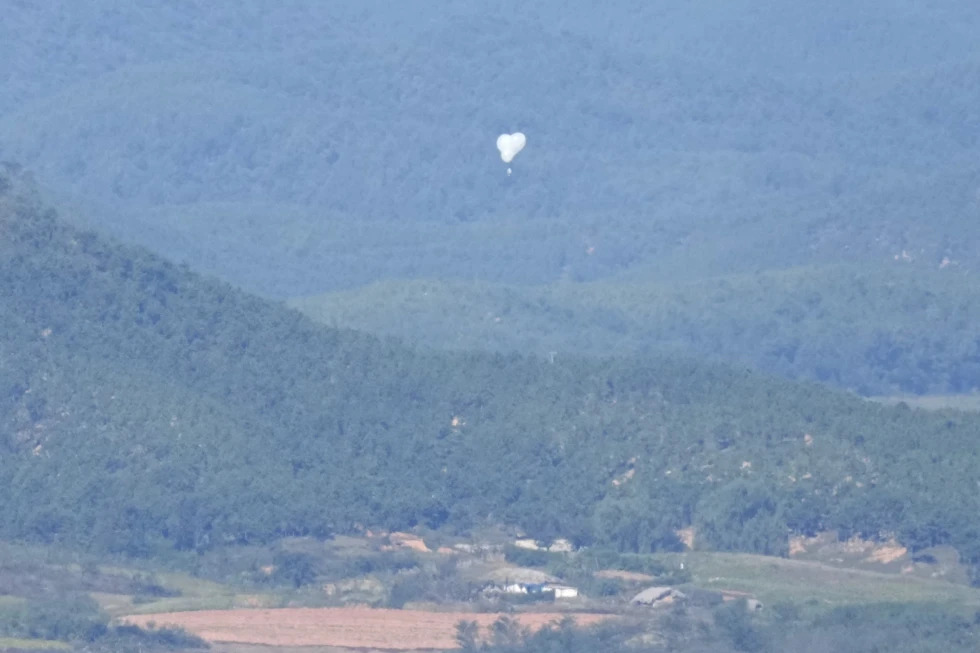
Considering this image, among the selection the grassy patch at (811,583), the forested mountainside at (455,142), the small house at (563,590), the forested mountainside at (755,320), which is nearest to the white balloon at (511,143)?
the forested mountainside at (455,142)

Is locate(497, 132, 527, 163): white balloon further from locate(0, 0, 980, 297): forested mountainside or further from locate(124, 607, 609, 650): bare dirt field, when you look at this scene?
locate(124, 607, 609, 650): bare dirt field

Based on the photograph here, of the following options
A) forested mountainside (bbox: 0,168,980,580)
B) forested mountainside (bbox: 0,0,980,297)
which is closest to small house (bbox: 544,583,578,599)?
forested mountainside (bbox: 0,168,980,580)

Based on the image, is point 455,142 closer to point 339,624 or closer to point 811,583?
point 811,583

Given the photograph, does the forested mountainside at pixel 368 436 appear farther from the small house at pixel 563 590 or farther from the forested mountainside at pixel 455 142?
the forested mountainside at pixel 455 142

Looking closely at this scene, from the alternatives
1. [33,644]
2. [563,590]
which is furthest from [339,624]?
[563,590]

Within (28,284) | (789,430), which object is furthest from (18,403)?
(789,430)

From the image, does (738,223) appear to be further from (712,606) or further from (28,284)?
(712,606)
